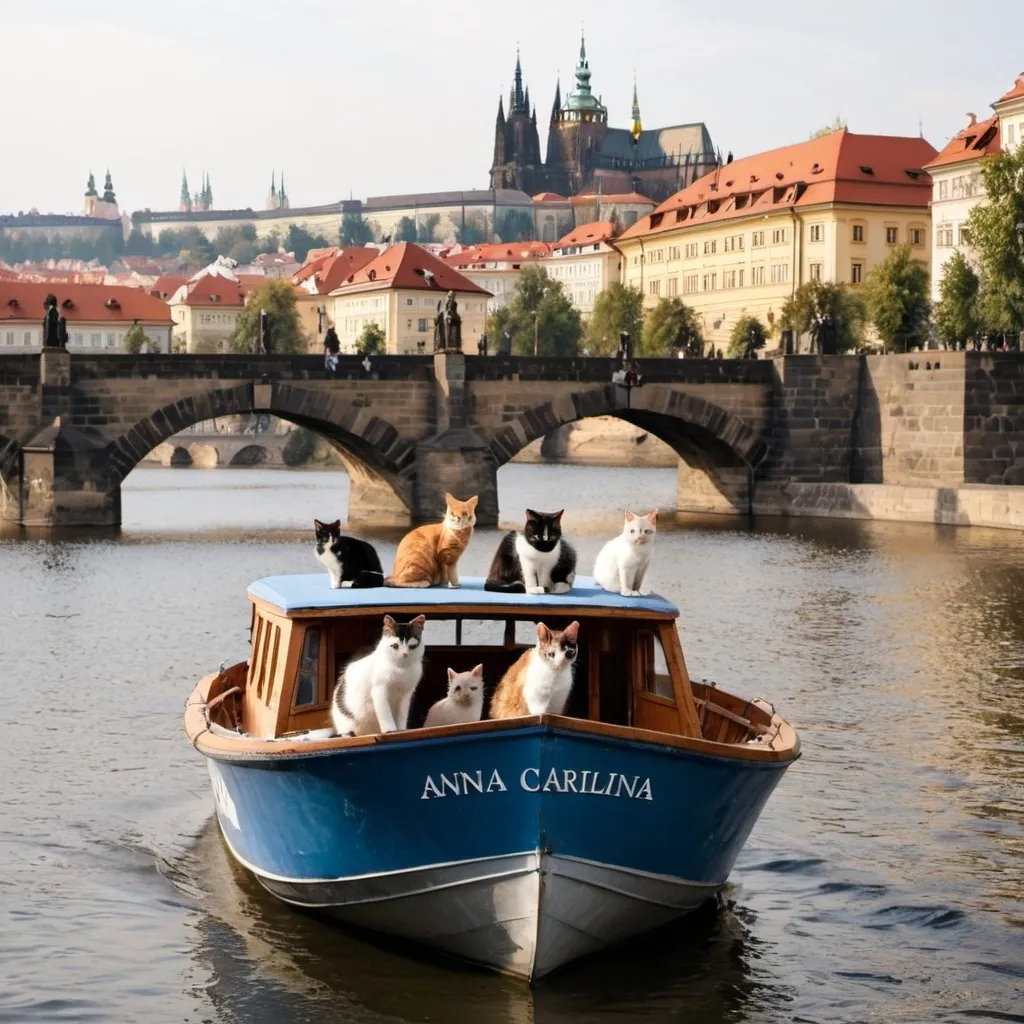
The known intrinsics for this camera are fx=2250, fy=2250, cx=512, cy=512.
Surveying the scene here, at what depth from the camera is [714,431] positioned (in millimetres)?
60625

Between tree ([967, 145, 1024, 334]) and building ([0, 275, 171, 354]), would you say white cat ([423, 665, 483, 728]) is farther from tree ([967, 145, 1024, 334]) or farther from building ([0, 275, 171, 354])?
building ([0, 275, 171, 354])

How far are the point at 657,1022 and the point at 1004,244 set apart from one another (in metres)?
65.2

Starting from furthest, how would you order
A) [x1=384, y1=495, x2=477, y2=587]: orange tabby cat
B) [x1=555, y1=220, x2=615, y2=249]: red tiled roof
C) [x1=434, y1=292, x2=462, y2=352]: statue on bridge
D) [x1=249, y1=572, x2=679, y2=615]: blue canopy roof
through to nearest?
[x1=555, y1=220, x2=615, y2=249]: red tiled roof → [x1=434, y1=292, x2=462, y2=352]: statue on bridge → [x1=384, y1=495, x2=477, y2=587]: orange tabby cat → [x1=249, y1=572, x2=679, y2=615]: blue canopy roof

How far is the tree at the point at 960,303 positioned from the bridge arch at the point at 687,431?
20106mm

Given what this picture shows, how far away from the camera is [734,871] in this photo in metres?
16.6

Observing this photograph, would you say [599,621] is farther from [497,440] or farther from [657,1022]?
[497,440]

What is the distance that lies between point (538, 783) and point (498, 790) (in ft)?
0.78

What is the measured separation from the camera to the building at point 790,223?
11631 centimetres

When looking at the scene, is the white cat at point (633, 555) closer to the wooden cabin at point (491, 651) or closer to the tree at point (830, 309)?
the wooden cabin at point (491, 651)

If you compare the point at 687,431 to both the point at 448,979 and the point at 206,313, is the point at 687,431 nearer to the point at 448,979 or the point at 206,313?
the point at 448,979

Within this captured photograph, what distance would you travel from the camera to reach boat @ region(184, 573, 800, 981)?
12.7 metres

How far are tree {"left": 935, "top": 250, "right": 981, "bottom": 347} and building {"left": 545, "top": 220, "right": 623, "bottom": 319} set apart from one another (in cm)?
9768

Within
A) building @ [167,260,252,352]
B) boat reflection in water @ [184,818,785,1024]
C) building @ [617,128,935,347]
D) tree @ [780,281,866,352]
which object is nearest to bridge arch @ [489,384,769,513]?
tree @ [780,281,866,352]

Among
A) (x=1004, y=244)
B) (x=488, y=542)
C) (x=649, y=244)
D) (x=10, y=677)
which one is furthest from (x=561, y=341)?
(x=10, y=677)
